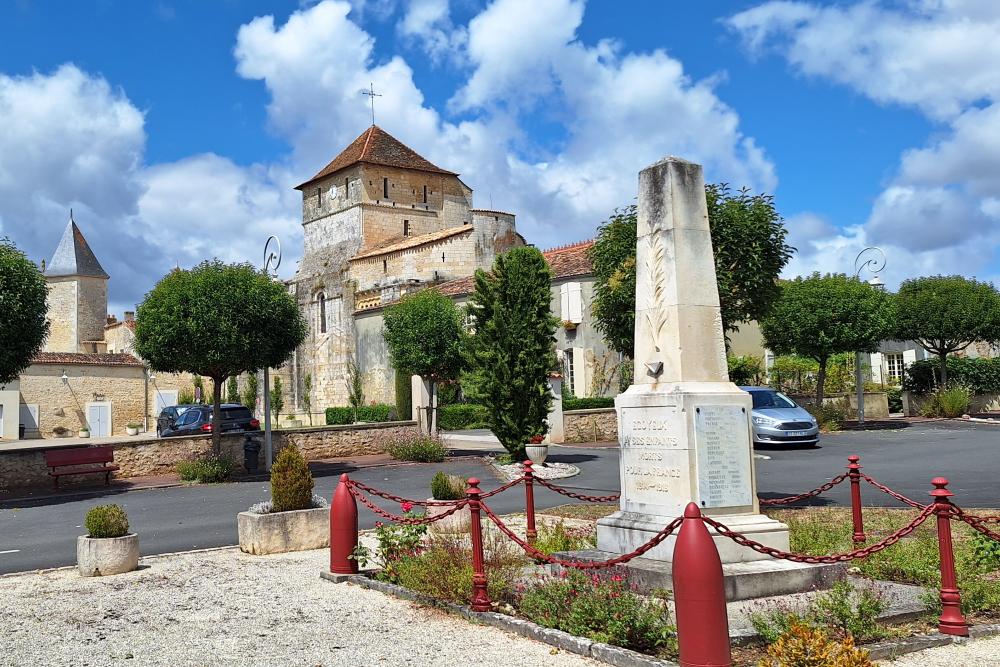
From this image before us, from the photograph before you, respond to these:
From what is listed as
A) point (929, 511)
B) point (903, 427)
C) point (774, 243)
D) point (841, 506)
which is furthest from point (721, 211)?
point (903, 427)

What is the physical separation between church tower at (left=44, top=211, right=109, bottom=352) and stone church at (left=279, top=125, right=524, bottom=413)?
686 inches

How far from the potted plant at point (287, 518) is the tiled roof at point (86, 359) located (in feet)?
100.0

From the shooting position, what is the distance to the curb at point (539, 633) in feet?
17.1

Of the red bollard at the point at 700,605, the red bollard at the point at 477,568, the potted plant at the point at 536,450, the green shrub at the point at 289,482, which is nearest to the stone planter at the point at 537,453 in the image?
the potted plant at the point at 536,450

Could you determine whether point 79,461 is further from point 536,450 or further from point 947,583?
point 947,583

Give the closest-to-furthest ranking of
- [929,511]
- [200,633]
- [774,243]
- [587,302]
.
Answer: [929,511], [200,633], [774,243], [587,302]

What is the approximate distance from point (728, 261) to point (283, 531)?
726 centimetres

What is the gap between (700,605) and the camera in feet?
15.6

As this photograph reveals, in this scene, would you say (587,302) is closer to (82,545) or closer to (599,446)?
(599,446)

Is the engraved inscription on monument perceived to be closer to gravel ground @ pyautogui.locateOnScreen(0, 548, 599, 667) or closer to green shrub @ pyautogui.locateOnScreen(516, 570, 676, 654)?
green shrub @ pyautogui.locateOnScreen(516, 570, 676, 654)

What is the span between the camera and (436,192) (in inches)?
2120

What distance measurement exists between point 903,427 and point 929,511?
21591 millimetres

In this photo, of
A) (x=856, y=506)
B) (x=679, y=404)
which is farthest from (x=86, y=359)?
(x=679, y=404)

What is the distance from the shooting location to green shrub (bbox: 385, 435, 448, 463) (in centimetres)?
2125
